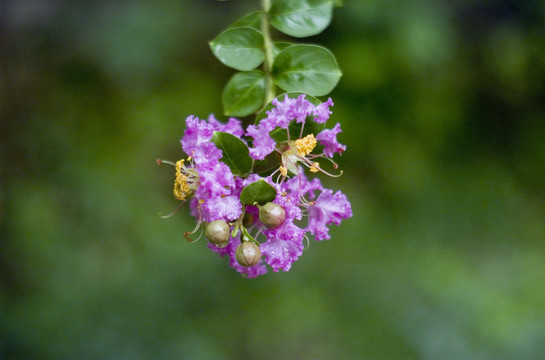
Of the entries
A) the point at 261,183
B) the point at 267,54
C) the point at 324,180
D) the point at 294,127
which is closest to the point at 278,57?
the point at 267,54

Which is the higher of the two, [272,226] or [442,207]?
[272,226]

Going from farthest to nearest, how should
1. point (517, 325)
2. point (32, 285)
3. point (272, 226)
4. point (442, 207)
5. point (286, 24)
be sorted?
A: point (442, 207) < point (517, 325) < point (32, 285) < point (286, 24) < point (272, 226)

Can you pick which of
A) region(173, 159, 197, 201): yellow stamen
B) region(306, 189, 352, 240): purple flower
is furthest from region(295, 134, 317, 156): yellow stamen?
region(173, 159, 197, 201): yellow stamen

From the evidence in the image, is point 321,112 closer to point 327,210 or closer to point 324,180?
point 327,210

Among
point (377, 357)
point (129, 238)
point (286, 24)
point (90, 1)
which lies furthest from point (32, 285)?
point (286, 24)

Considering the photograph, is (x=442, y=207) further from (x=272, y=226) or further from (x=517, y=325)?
A: (x=272, y=226)

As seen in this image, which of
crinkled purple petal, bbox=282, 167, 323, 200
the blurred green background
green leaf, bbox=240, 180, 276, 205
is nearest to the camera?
green leaf, bbox=240, 180, 276, 205

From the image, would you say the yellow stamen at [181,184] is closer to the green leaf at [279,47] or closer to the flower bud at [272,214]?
the flower bud at [272,214]

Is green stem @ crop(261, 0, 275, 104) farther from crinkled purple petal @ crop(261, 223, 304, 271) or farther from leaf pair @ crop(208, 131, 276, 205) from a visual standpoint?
crinkled purple petal @ crop(261, 223, 304, 271)
